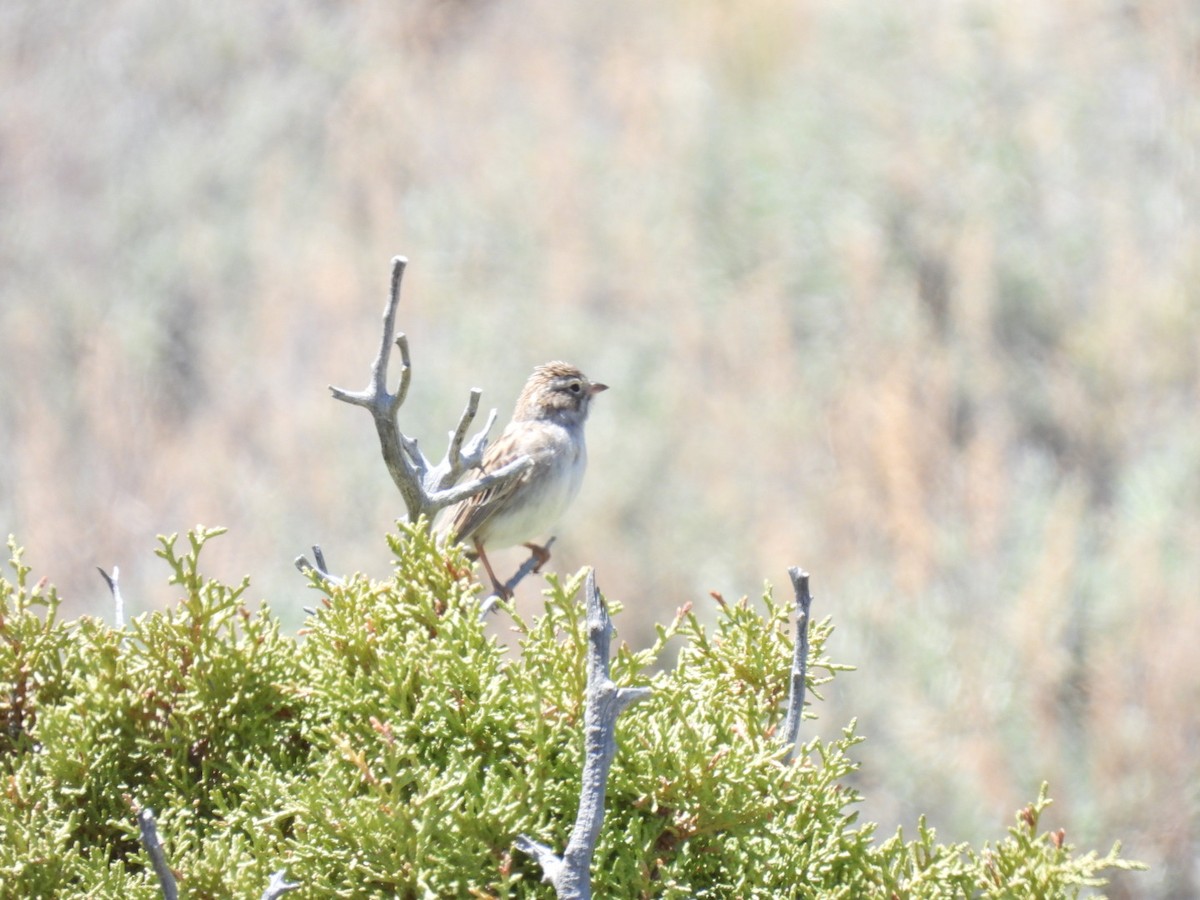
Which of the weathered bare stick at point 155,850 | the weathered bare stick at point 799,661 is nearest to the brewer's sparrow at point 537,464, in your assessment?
the weathered bare stick at point 799,661

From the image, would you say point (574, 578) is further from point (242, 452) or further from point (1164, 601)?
point (242, 452)

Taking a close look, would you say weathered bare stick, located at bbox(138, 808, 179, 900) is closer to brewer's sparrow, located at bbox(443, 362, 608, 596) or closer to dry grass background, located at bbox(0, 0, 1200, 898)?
brewer's sparrow, located at bbox(443, 362, 608, 596)

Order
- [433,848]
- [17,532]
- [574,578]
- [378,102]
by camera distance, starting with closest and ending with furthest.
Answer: [433,848]
[574,578]
[17,532]
[378,102]

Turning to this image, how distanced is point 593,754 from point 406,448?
3.29 feet

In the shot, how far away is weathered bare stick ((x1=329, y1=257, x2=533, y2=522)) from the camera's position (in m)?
2.53

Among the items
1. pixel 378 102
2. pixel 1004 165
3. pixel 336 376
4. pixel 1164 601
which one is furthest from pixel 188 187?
pixel 1164 601

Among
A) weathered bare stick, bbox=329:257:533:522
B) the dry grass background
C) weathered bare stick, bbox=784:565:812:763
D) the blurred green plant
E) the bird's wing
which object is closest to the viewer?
the blurred green plant

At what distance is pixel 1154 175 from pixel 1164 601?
4.18 m

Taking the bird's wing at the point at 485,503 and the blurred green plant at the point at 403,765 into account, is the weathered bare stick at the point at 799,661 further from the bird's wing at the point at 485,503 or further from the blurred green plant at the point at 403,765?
the bird's wing at the point at 485,503

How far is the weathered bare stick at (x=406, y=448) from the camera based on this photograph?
2.53 meters

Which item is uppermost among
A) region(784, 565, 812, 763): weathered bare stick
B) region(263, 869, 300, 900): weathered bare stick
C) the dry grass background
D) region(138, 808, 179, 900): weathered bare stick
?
the dry grass background

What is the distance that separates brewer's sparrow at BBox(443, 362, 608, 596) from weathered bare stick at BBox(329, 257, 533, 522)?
8.10 ft

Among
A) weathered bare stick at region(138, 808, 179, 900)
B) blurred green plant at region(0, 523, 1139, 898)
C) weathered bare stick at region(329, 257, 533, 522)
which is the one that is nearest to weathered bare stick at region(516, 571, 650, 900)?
blurred green plant at region(0, 523, 1139, 898)

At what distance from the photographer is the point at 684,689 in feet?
8.14
